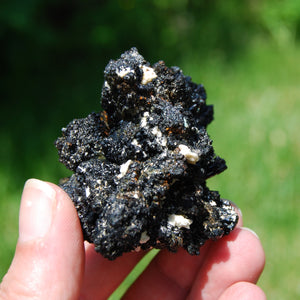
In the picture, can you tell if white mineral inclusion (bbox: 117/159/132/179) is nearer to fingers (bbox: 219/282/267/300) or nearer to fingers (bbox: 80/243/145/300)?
fingers (bbox: 80/243/145/300)

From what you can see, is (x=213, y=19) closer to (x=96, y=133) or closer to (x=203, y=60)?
(x=203, y=60)

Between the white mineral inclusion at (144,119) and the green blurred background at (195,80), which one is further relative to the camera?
the green blurred background at (195,80)

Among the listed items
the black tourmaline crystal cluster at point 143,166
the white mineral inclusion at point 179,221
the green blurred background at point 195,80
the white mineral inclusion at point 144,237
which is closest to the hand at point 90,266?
the black tourmaline crystal cluster at point 143,166

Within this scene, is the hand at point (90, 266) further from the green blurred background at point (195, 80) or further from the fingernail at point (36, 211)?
the green blurred background at point (195, 80)

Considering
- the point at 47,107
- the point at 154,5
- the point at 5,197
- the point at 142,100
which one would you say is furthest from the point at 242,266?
the point at 154,5

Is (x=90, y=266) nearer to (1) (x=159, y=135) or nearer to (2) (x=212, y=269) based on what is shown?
(2) (x=212, y=269)

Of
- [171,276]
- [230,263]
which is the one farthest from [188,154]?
[171,276]
